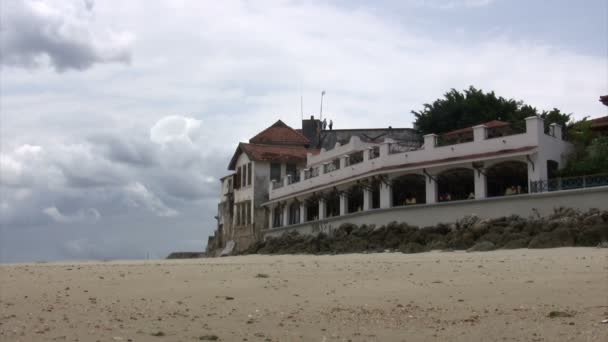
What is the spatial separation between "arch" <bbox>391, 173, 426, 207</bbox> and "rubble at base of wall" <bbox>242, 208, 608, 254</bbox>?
7.14 ft

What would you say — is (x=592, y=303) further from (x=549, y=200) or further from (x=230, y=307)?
(x=549, y=200)

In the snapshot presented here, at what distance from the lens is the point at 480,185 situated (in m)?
30.7

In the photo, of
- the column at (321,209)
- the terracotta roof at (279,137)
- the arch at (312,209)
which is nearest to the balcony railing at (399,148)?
the column at (321,209)

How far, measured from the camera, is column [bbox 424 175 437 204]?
106 ft

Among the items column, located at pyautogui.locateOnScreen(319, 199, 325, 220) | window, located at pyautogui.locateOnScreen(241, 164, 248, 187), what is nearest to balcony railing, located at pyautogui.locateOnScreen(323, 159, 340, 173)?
column, located at pyautogui.locateOnScreen(319, 199, 325, 220)

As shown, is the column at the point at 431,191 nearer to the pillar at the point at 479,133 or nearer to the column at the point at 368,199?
the pillar at the point at 479,133

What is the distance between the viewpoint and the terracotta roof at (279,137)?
179 ft

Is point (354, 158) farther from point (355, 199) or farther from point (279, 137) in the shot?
point (279, 137)

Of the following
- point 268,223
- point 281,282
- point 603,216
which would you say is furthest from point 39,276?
point 268,223

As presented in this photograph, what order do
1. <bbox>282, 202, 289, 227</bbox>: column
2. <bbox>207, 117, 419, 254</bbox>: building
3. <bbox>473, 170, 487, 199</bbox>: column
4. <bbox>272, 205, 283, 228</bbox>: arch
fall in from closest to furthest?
<bbox>473, 170, 487, 199</bbox>: column
<bbox>282, 202, 289, 227</bbox>: column
<bbox>272, 205, 283, 228</bbox>: arch
<bbox>207, 117, 419, 254</bbox>: building

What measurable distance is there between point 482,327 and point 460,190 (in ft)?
74.0

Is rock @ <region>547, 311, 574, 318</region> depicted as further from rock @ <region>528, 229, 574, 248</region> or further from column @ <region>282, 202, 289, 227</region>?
column @ <region>282, 202, 289, 227</region>

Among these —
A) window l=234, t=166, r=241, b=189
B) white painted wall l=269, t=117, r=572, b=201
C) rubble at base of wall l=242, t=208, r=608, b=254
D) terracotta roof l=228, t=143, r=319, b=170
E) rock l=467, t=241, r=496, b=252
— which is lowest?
rock l=467, t=241, r=496, b=252

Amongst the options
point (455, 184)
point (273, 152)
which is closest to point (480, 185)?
point (455, 184)
